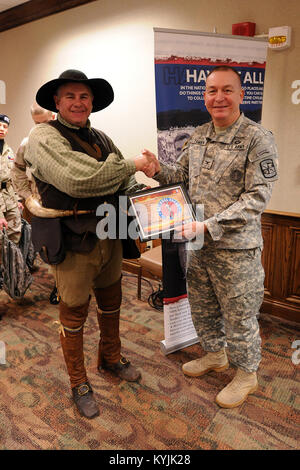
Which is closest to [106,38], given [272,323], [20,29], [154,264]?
[20,29]

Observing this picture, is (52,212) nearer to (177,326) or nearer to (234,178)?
(234,178)

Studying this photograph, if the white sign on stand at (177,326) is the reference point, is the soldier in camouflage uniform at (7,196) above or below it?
above

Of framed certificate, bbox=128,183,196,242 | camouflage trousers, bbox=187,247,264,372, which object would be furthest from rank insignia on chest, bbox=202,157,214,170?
camouflage trousers, bbox=187,247,264,372

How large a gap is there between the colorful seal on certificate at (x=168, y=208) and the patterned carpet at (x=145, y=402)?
1093 mm

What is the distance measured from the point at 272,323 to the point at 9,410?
200 cm

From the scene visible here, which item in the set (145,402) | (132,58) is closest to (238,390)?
(145,402)

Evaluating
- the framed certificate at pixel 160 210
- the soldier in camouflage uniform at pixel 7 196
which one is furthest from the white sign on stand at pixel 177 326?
the soldier in camouflage uniform at pixel 7 196

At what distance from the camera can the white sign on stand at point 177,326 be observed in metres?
2.34

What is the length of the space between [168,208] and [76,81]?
0.75 meters

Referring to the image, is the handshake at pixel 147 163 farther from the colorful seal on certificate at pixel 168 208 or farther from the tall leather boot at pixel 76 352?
the tall leather boot at pixel 76 352

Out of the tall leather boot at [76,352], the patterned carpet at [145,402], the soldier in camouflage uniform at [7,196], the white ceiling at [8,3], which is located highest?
the white ceiling at [8,3]

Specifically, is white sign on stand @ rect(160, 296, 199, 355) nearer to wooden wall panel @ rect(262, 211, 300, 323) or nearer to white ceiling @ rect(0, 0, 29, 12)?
wooden wall panel @ rect(262, 211, 300, 323)

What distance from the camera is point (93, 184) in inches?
58.8
